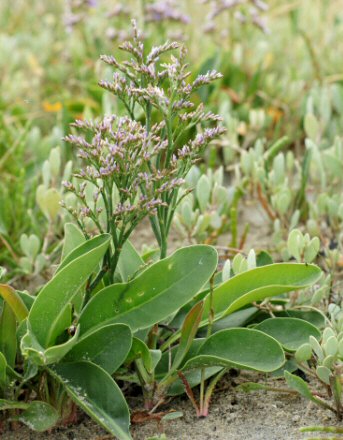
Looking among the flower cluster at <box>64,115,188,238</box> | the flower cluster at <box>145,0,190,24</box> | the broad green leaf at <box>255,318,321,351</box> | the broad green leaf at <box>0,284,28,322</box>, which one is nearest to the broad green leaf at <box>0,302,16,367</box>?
the broad green leaf at <box>0,284,28,322</box>

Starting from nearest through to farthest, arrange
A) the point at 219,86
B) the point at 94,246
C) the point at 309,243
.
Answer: the point at 94,246 < the point at 309,243 < the point at 219,86

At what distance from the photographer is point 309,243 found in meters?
2.35

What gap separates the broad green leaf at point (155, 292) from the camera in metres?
2.02

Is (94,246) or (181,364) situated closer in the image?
(94,246)

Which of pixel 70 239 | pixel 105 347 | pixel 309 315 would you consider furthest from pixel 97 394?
pixel 309 315

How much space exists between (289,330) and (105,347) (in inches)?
20.8

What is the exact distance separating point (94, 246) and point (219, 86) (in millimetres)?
2251

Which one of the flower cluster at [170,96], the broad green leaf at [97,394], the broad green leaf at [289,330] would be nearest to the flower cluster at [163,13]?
the flower cluster at [170,96]

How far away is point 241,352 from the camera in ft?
6.83

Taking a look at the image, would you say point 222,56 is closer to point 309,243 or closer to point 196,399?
point 309,243

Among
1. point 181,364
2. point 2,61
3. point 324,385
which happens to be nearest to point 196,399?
point 181,364

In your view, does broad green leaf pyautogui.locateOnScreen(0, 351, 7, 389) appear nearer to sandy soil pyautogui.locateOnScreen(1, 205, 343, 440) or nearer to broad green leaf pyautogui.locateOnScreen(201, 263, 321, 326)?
sandy soil pyautogui.locateOnScreen(1, 205, 343, 440)

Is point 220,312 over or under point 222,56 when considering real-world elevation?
under

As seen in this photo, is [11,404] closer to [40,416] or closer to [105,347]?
[40,416]
